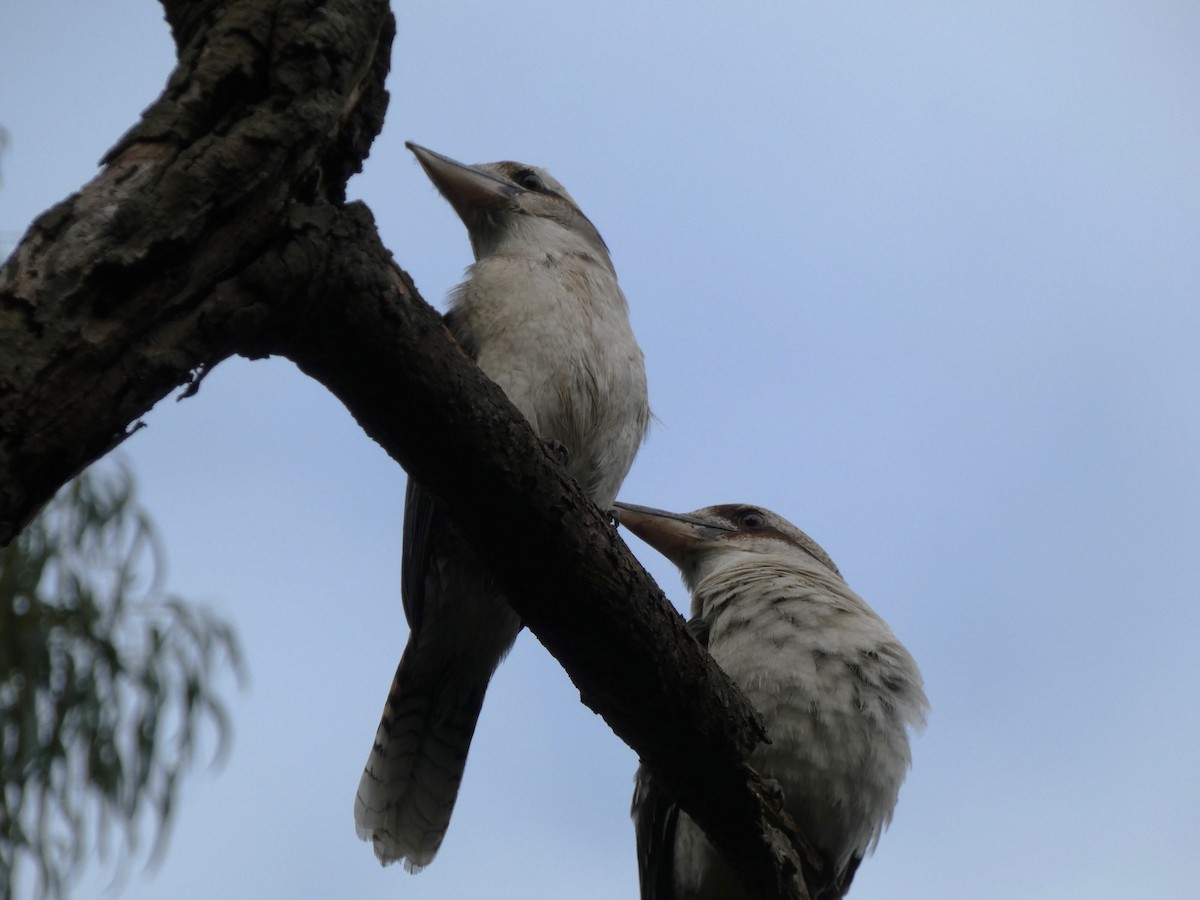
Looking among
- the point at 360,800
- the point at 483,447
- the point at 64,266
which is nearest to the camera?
the point at 64,266

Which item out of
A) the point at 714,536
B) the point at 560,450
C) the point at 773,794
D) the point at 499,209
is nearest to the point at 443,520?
the point at 560,450

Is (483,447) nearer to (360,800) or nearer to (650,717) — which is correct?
(650,717)

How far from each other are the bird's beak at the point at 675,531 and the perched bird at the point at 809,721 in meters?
0.65

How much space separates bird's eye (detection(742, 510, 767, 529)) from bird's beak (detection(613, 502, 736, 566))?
7cm

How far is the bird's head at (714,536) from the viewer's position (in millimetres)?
4777

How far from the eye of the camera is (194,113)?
1961mm

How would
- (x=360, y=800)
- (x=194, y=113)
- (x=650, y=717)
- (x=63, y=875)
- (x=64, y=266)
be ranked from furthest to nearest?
(x=360, y=800) < (x=63, y=875) < (x=650, y=717) < (x=194, y=113) < (x=64, y=266)

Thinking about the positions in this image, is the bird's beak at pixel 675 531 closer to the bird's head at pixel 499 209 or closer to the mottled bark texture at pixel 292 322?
the bird's head at pixel 499 209

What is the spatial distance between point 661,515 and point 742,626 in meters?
1.00

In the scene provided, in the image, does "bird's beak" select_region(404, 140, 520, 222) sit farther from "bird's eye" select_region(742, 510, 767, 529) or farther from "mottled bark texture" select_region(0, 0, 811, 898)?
"mottled bark texture" select_region(0, 0, 811, 898)

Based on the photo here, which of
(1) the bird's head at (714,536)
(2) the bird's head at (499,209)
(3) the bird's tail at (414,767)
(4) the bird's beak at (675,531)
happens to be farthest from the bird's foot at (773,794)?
(2) the bird's head at (499,209)

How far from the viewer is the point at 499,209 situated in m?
4.44

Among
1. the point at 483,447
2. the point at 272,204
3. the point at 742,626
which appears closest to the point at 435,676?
the point at 742,626

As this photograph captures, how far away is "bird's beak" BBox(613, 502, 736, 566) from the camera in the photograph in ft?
16.0
